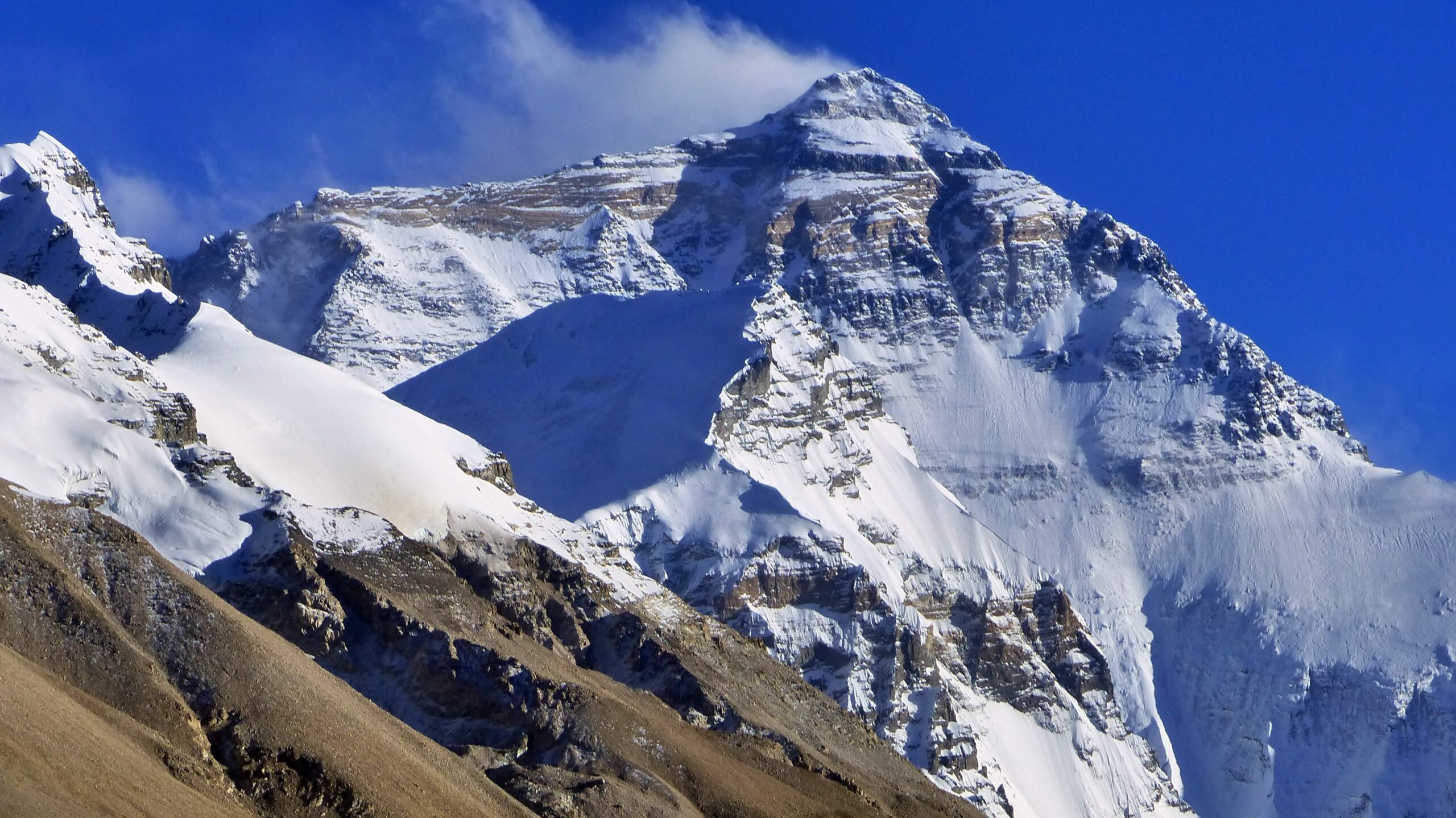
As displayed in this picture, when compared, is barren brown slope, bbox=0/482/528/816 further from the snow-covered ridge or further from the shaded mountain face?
the snow-covered ridge

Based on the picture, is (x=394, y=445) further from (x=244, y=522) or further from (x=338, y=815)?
(x=338, y=815)

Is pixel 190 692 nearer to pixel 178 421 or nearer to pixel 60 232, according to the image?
pixel 178 421

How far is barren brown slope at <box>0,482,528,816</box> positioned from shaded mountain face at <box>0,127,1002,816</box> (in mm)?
138

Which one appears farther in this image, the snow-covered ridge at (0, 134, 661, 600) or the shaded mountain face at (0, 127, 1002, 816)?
the snow-covered ridge at (0, 134, 661, 600)

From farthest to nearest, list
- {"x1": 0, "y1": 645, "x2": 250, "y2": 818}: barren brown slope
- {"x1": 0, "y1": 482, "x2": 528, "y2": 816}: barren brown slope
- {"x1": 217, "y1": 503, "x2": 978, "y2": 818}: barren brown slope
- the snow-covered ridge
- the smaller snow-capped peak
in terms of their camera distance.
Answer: the smaller snow-capped peak, the snow-covered ridge, {"x1": 217, "y1": 503, "x2": 978, "y2": 818}: barren brown slope, {"x1": 0, "y1": 482, "x2": 528, "y2": 816}: barren brown slope, {"x1": 0, "y1": 645, "x2": 250, "y2": 818}: barren brown slope

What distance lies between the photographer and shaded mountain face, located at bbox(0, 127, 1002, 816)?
82.6 metres

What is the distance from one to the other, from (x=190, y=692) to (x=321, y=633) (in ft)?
60.2

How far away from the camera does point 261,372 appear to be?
496ft

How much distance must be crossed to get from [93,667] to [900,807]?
164 ft

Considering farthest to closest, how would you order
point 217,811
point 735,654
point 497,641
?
point 735,654 → point 497,641 → point 217,811

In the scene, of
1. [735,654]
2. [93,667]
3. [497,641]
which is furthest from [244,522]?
[735,654]

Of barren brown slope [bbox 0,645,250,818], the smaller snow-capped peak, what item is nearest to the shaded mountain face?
barren brown slope [bbox 0,645,250,818]

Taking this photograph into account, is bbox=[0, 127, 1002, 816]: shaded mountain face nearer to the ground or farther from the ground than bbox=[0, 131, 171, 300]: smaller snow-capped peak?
nearer to the ground

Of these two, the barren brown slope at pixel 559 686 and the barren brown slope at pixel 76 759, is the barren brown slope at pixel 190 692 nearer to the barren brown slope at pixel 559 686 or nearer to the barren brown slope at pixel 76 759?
the barren brown slope at pixel 76 759
